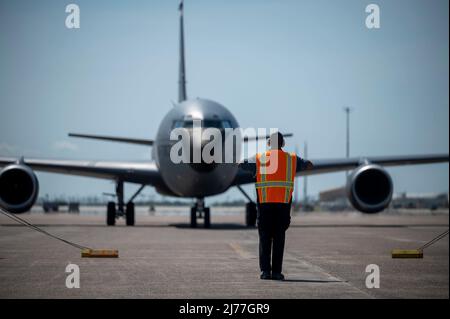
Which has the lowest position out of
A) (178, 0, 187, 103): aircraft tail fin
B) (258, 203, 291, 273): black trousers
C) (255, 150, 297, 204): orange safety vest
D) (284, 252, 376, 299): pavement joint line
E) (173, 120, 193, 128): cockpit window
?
(284, 252, 376, 299): pavement joint line

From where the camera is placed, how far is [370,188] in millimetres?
20609

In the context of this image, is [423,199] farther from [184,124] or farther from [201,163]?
[201,163]

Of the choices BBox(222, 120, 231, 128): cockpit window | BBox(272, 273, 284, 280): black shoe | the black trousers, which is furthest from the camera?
BBox(222, 120, 231, 128): cockpit window

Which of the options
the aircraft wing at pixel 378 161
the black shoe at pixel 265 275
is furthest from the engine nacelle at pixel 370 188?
the black shoe at pixel 265 275

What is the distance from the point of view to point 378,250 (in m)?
11.2

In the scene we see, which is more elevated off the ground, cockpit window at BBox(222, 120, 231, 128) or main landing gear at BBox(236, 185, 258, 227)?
cockpit window at BBox(222, 120, 231, 128)

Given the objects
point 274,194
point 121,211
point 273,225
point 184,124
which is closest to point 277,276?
point 273,225

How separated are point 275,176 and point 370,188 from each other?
536 inches

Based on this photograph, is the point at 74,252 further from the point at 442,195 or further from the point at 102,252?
the point at 442,195

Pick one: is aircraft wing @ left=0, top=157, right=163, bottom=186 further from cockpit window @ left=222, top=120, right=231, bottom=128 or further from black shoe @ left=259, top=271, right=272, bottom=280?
black shoe @ left=259, top=271, right=272, bottom=280

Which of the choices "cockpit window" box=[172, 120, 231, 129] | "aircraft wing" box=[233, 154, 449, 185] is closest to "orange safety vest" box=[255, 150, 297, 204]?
"cockpit window" box=[172, 120, 231, 129]

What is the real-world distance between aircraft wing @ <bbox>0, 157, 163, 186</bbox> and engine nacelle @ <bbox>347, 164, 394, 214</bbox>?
6.67 meters

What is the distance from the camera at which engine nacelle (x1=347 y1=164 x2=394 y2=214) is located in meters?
20.1
